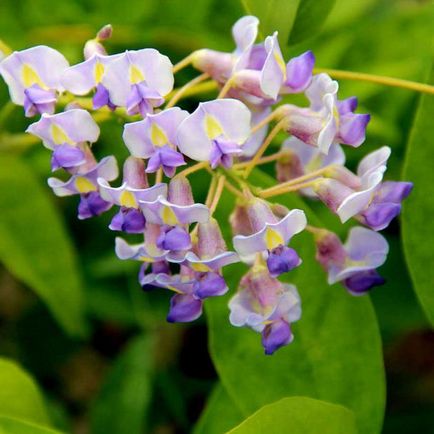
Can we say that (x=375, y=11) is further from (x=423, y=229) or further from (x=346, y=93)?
(x=423, y=229)

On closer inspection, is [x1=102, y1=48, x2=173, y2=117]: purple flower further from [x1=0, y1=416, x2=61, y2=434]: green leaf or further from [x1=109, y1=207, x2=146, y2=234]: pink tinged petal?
[x1=0, y1=416, x2=61, y2=434]: green leaf

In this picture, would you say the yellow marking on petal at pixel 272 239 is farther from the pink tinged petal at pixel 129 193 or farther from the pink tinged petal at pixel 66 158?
the pink tinged petal at pixel 66 158

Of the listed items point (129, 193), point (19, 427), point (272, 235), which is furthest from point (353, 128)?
point (19, 427)

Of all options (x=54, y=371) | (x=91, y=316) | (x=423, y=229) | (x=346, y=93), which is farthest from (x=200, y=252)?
(x=54, y=371)

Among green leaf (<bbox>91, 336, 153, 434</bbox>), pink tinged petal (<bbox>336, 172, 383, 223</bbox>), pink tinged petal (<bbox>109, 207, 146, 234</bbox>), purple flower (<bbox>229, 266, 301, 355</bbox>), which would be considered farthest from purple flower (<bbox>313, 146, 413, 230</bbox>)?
green leaf (<bbox>91, 336, 153, 434</bbox>)

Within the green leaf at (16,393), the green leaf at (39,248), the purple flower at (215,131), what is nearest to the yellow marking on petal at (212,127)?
the purple flower at (215,131)
